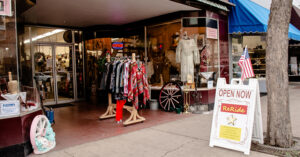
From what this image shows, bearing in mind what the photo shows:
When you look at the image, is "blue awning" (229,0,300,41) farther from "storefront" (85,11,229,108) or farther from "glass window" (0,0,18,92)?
"glass window" (0,0,18,92)

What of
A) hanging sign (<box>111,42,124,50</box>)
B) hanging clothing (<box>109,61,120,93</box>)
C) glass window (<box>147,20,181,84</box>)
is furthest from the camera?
hanging sign (<box>111,42,124,50</box>)

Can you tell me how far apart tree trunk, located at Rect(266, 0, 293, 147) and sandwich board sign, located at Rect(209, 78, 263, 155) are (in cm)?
23

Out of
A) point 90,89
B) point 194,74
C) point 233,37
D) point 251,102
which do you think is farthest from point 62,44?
point 251,102

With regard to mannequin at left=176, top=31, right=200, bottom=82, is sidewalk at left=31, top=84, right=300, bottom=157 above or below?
below

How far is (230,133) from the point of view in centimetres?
429

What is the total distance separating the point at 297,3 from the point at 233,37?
7.13m

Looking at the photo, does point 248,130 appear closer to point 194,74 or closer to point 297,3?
point 194,74

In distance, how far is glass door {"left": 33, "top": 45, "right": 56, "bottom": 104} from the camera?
31.4 ft

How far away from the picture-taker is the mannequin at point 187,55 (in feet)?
26.2

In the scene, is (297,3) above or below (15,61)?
above

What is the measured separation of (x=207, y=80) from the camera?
318 inches

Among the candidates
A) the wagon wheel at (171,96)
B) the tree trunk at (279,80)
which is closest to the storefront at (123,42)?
the wagon wheel at (171,96)

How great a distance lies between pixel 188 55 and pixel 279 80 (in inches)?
156

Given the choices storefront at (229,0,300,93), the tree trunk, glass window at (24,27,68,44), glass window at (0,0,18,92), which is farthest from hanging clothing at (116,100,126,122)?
glass window at (24,27,68,44)
